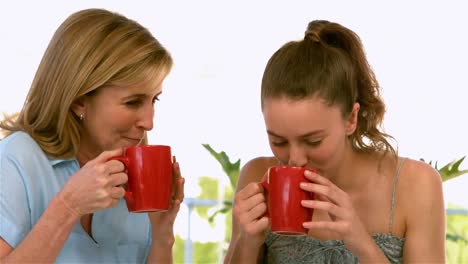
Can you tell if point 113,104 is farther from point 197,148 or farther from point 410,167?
point 197,148

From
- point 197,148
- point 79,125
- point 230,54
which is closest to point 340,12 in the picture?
point 230,54

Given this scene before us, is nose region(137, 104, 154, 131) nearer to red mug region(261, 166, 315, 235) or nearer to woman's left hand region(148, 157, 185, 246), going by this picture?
woman's left hand region(148, 157, 185, 246)

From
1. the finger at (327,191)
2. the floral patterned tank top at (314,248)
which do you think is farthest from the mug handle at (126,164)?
the floral patterned tank top at (314,248)

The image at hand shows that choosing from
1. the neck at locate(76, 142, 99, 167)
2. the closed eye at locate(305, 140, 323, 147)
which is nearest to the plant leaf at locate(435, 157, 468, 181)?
the closed eye at locate(305, 140, 323, 147)

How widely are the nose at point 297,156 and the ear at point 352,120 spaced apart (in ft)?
0.58

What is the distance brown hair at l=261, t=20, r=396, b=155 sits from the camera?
1.64m

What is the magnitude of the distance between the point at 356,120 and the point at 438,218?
1.02 feet

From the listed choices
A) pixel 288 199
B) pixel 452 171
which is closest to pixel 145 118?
pixel 288 199

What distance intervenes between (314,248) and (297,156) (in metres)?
0.34

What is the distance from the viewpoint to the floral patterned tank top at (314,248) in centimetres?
176

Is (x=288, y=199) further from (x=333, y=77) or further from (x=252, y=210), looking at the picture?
(x=333, y=77)

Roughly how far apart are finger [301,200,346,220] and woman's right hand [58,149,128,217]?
40 centimetres

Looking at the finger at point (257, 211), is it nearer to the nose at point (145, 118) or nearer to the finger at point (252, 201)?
the finger at point (252, 201)

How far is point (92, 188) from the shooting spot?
4.59ft
